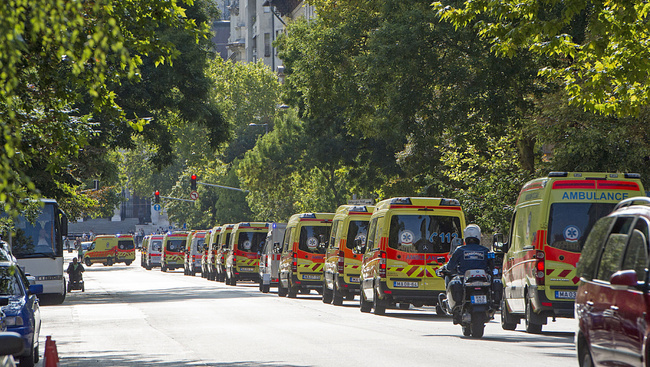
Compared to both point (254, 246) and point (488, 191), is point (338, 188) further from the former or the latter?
point (488, 191)

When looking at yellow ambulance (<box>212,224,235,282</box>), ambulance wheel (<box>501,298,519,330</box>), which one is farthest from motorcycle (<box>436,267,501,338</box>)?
yellow ambulance (<box>212,224,235,282</box>)

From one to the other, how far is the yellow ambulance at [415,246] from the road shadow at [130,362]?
8209 millimetres

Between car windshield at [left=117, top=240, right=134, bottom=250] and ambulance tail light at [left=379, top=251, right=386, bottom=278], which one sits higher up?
ambulance tail light at [left=379, top=251, right=386, bottom=278]

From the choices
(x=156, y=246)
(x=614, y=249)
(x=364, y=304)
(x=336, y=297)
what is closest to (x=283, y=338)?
(x=364, y=304)

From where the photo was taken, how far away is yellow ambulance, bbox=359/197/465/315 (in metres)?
22.2

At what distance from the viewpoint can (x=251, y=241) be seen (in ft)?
140

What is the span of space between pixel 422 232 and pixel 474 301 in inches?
238

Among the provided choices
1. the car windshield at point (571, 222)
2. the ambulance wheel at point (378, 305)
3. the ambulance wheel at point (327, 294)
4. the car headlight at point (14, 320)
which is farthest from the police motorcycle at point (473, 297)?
A: the ambulance wheel at point (327, 294)

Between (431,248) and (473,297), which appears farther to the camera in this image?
(431,248)

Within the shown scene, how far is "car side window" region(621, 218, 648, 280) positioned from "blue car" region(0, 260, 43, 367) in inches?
273

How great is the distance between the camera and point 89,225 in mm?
151625

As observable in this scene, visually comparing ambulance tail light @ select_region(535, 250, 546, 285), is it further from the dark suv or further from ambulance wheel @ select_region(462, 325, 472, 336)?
the dark suv

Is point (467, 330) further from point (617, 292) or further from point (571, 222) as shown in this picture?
point (617, 292)

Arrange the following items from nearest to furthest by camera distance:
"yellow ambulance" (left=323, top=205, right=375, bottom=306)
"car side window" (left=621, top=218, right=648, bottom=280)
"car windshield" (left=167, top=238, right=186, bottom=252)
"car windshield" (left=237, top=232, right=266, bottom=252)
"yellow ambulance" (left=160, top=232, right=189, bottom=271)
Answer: "car side window" (left=621, top=218, right=648, bottom=280), "yellow ambulance" (left=323, top=205, right=375, bottom=306), "car windshield" (left=237, top=232, right=266, bottom=252), "yellow ambulance" (left=160, top=232, right=189, bottom=271), "car windshield" (left=167, top=238, right=186, bottom=252)
